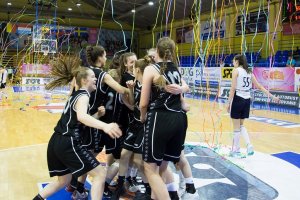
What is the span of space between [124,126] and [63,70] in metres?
0.90

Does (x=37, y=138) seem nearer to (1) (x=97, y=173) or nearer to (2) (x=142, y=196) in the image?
(2) (x=142, y=196)

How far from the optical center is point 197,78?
1538 cm

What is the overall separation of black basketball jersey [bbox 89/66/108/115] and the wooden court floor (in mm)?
1164

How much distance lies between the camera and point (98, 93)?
3.29 metres

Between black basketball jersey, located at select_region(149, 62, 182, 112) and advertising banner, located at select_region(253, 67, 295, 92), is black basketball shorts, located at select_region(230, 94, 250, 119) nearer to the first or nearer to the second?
black basketball jersey, located at select_region(149, 62, 182, 112)

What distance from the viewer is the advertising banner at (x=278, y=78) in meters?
11.4

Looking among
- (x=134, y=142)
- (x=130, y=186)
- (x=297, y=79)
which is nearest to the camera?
(x=134, y=142)

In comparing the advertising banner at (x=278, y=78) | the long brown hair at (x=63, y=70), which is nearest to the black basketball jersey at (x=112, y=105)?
the long brown hair at (x=63, y=70)

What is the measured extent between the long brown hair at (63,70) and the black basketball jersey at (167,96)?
830 mm

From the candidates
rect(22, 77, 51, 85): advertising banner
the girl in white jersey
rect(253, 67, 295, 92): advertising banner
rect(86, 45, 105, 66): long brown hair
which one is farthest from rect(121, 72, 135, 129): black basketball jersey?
rect(22, 77, 51, 85): advertising banner

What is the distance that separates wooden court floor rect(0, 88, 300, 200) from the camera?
403 centimetres

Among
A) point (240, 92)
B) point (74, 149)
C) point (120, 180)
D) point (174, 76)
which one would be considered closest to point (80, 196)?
point (120, 180)

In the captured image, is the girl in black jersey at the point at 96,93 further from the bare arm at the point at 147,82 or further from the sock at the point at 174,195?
the sock at the point at 174,195

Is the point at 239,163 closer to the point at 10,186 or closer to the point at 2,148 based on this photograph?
the point at 10,186
